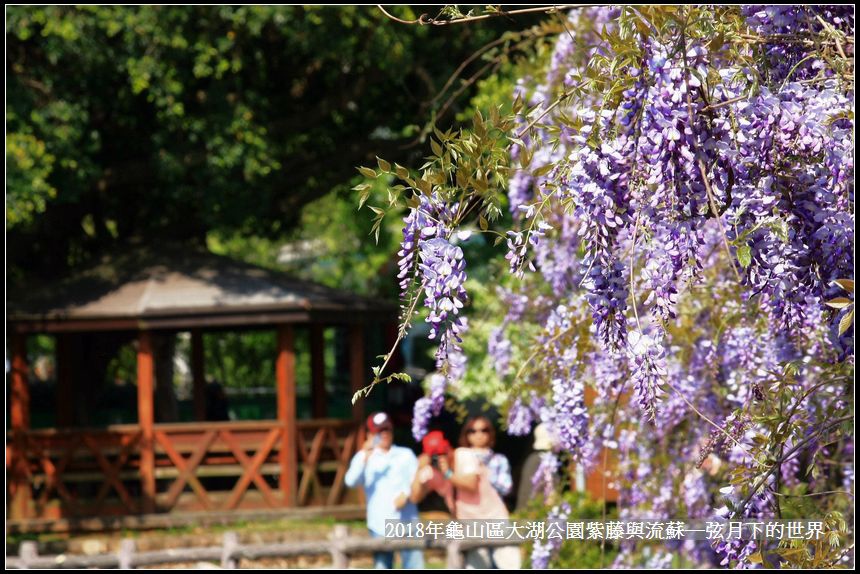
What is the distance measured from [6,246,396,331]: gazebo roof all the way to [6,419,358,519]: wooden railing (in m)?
1.40

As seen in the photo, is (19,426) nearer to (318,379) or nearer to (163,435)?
(163,435)

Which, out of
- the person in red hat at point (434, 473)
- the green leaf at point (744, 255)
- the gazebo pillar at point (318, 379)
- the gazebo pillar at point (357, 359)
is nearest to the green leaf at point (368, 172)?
the green leaf at point (744, 255)

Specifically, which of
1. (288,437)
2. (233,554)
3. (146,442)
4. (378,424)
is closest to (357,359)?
(288,437)

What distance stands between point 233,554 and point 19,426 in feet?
18.4

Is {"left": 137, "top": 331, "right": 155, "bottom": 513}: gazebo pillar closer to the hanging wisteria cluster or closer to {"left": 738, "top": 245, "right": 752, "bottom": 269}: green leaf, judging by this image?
the hanging wisteria cluster

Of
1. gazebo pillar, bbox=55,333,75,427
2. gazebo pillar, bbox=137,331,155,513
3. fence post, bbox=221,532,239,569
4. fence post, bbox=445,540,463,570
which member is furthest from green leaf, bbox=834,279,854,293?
gazebo pillar, bbox=55,333,75,427

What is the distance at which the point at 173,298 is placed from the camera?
16.4 metres

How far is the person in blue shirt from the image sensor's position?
9.72m

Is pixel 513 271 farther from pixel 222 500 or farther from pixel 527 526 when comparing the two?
pixel 222 500

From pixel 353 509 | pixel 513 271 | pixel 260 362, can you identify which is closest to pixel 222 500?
pixel 353 509

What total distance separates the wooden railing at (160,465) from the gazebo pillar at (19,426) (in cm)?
2

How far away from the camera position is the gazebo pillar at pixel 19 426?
52.9 feet

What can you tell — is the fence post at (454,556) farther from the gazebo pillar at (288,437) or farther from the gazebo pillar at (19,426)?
the gazebo pillar at (19,426)

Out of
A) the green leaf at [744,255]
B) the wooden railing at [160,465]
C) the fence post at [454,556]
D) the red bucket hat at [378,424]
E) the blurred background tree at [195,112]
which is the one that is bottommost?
the fence post at [454,556]
